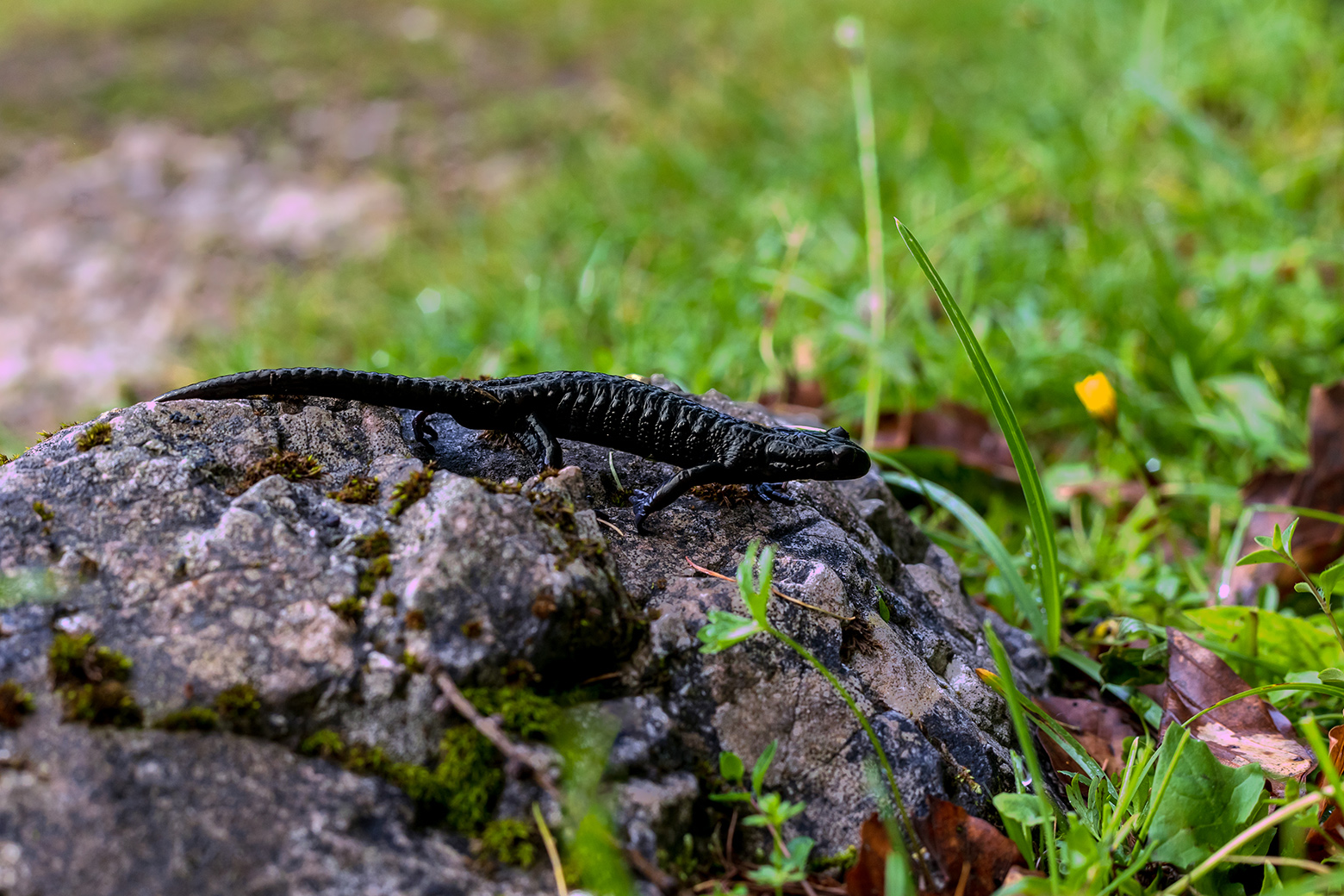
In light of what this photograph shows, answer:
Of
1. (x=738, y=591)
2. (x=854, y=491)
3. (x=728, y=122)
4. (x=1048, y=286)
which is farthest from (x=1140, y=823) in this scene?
(x=728, y=122)

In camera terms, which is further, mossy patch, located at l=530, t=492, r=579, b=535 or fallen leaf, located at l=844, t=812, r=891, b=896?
mossy patch, located at l=530, t=492, r=579, b=535

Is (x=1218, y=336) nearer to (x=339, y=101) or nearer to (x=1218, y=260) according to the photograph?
(x=1218, y=260)

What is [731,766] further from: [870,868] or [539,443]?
[539,443]

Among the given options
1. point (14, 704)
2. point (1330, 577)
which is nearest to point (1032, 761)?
point (1330, 577)

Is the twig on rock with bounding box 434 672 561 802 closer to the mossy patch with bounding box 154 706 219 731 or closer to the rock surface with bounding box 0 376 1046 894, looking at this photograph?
the rock surface with bounding box 0 376 1046 894

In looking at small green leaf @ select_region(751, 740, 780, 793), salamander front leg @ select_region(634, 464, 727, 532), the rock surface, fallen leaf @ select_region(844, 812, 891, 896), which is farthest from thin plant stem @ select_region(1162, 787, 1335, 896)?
salamander front leg @ select_region(634, 464, 727, 532)

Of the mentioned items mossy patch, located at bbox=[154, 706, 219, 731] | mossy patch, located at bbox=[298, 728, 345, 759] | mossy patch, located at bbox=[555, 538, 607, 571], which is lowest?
mossy patch, located at bbox=[298, 728, 345, 759]

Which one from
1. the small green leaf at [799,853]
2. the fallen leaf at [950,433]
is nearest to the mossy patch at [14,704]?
the small green leaf at [799,853]
